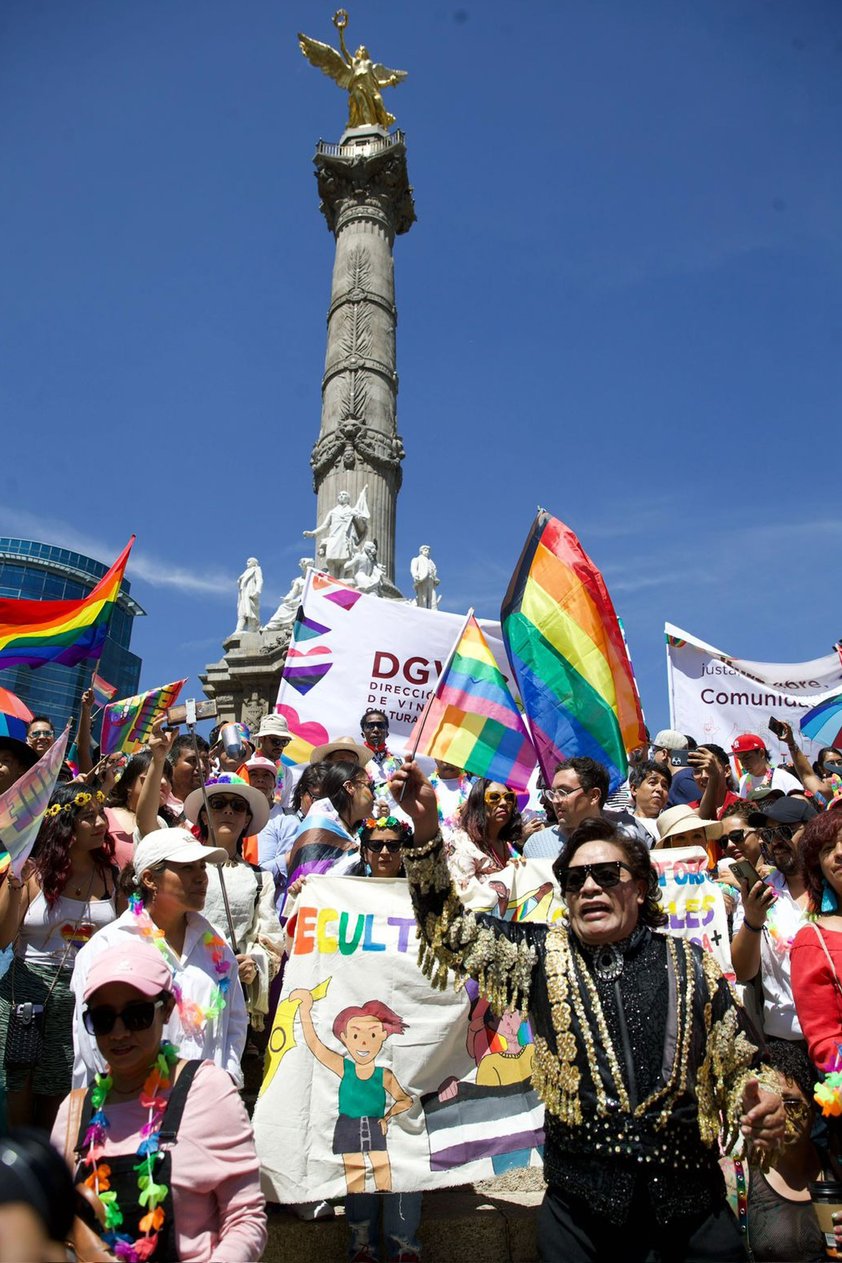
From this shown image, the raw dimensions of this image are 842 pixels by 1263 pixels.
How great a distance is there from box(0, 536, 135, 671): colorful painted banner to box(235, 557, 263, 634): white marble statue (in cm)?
1449

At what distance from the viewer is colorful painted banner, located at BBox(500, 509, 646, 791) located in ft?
15.9

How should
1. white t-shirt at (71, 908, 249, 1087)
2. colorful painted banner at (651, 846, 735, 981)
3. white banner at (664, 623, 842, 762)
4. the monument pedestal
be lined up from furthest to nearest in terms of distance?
the monument pedestal → white banner at (664, 623, 842, 762) → colorful painted banner at (651, 846, 735, 981) → white t-shirt at (71, 908, 249, 1087)

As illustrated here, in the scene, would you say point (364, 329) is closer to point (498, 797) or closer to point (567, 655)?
point (567, 655)

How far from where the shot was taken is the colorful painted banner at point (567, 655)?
484 centimetres

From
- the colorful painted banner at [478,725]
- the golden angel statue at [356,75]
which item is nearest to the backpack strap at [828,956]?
the colorful painted banner at [478,725]

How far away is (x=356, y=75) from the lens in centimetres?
2869

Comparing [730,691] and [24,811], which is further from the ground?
[730,691]

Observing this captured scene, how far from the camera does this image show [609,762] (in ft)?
15.6

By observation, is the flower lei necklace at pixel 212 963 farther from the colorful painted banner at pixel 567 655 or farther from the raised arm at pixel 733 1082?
the colorful painted banner at pixel 567 655

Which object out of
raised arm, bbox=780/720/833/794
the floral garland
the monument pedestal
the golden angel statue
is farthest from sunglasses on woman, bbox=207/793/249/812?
the golden angel statue

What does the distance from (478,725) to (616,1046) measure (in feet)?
10.9

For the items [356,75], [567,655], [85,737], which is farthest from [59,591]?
[567,655]

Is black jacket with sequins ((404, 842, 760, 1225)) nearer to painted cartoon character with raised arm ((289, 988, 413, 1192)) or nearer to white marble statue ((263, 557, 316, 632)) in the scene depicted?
painted cartoon character with raised arm ((289, 988, 413, 1192))

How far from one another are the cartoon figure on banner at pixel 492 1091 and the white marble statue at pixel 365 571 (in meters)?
15.7
